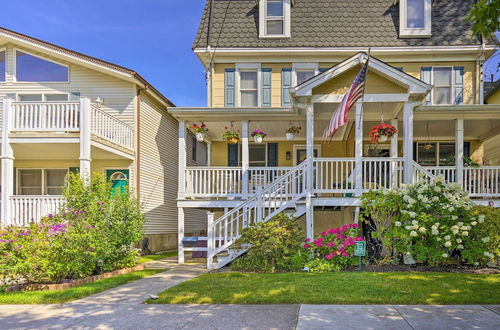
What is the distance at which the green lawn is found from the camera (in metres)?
6.22

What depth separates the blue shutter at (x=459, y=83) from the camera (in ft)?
45.5

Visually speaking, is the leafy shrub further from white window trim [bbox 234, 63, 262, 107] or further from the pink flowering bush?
white window trim [bbox 234, 63, 262, 107]

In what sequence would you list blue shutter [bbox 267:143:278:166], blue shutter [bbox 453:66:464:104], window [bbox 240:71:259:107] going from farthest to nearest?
1. blue shutter [bbox 267:143:278:166]
2. window [bbox 240:71:259:107]
3. blue shutter [bbox 453:66:464:104]

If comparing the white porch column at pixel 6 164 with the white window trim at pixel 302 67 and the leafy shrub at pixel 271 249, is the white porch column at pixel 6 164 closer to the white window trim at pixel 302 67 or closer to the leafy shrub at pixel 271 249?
the leafy shrub at pixel 271 249

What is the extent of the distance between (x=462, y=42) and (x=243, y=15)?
8122mm

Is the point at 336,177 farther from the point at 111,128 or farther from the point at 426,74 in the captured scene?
the point at 111,128

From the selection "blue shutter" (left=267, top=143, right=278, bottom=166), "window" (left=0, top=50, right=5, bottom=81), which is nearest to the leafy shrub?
"blue shutter" (left=267, top=143, right=278, bottom=166)

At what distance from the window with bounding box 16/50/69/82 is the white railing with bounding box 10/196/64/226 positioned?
204 inches

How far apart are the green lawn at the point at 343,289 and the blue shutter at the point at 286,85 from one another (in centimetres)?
786

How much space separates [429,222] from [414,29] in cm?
855

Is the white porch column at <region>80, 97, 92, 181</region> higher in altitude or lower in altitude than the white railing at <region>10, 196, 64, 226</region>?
higher

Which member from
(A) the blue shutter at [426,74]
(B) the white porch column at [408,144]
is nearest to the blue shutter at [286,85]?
(A) the blue shutter at [426,74]

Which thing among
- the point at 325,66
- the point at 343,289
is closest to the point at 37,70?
the point at 325,66

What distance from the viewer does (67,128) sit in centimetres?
1198
